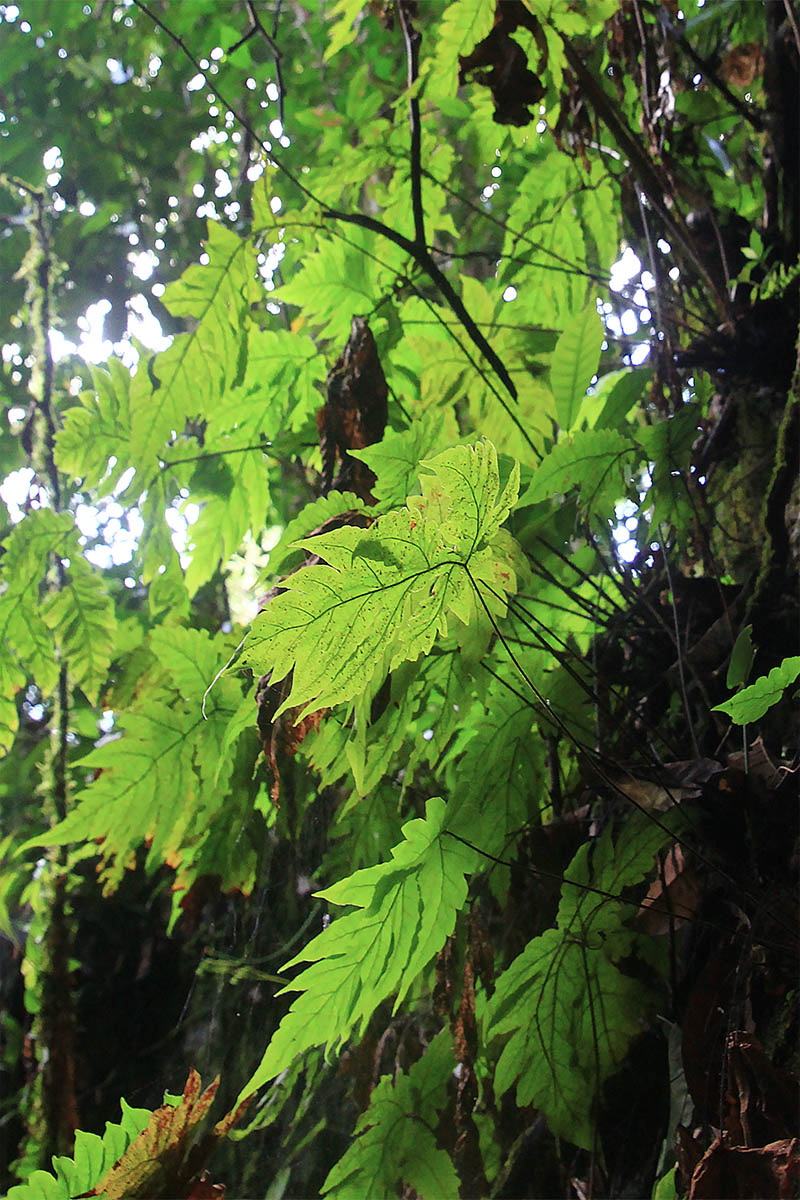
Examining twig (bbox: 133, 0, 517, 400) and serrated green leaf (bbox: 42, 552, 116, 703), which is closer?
twig (bbox: 133, 0, 517, 400)

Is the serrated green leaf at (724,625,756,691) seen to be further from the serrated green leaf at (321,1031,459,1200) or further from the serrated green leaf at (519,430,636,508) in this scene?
the serrated green leaf at (321,1031,459,1200)

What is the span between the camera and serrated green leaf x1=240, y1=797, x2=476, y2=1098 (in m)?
0.59

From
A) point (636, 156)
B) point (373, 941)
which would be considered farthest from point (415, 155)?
point (373, 941)

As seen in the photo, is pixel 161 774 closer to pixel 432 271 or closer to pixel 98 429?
pixel 98 429

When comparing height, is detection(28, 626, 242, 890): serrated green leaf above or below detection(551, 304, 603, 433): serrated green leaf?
below

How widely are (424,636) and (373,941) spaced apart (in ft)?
0.86

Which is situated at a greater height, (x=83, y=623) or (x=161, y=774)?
(x=83, y=623)

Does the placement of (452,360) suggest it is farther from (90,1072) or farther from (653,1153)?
(90,1072)

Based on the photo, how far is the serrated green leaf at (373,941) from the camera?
59cm

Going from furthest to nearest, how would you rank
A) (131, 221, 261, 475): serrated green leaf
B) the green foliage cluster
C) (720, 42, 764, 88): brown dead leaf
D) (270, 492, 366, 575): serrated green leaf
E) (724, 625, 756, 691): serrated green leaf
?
(720, 42, 764, 88): brown dead leaf < (131, 221, 261, 475): serrated green leaf < (270, 492, 366, 575): serrated green leaf < (724, 625, 756, 691): serrated green leaf < the green foliage cluster

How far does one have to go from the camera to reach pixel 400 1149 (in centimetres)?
80

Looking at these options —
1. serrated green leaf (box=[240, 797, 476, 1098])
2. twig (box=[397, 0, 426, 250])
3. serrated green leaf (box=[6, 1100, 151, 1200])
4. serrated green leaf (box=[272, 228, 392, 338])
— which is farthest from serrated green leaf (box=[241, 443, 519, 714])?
serrated green leaf (box=[272, 228, 392, 338])

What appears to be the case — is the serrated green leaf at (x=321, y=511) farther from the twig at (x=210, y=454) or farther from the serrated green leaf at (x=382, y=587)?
the twig at (x=210, y=454)

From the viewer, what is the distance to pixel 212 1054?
904 millimetres
